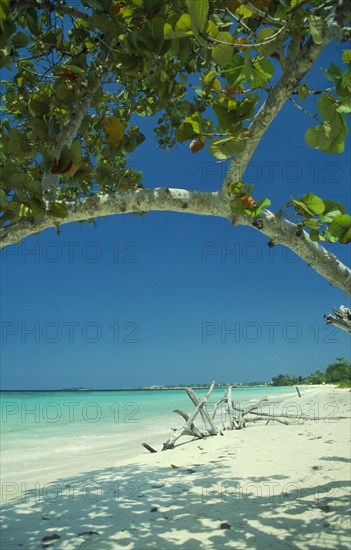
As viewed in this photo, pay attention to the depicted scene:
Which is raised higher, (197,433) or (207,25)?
(207,25)

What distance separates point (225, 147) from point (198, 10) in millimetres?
1090

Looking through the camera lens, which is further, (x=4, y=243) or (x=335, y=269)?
(x=4, y=243)

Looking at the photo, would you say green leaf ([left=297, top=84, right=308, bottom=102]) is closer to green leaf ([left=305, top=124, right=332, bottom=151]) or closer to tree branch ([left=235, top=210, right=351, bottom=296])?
green leaf ([left=305, top=124, right=332, bottom=151])

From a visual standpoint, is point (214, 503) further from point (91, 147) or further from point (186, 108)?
point (91, 147)

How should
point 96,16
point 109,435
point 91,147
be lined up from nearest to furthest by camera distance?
point 96,16 → point 91,147 → point 109,435

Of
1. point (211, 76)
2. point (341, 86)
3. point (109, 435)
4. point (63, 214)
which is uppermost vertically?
point (211, 76)

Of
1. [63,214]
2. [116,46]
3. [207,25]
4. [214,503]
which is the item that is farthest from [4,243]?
[214,503]

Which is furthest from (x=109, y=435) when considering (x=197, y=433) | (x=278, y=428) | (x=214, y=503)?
(x=214, y=503)

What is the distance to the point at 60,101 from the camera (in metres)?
2.93

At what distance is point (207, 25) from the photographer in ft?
4.66

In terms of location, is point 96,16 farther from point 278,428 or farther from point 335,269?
point 278,428

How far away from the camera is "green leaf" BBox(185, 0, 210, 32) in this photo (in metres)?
1.16

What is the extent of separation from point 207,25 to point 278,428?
9.97 metres

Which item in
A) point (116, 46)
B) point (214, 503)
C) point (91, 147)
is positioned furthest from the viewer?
point (91, 147)
